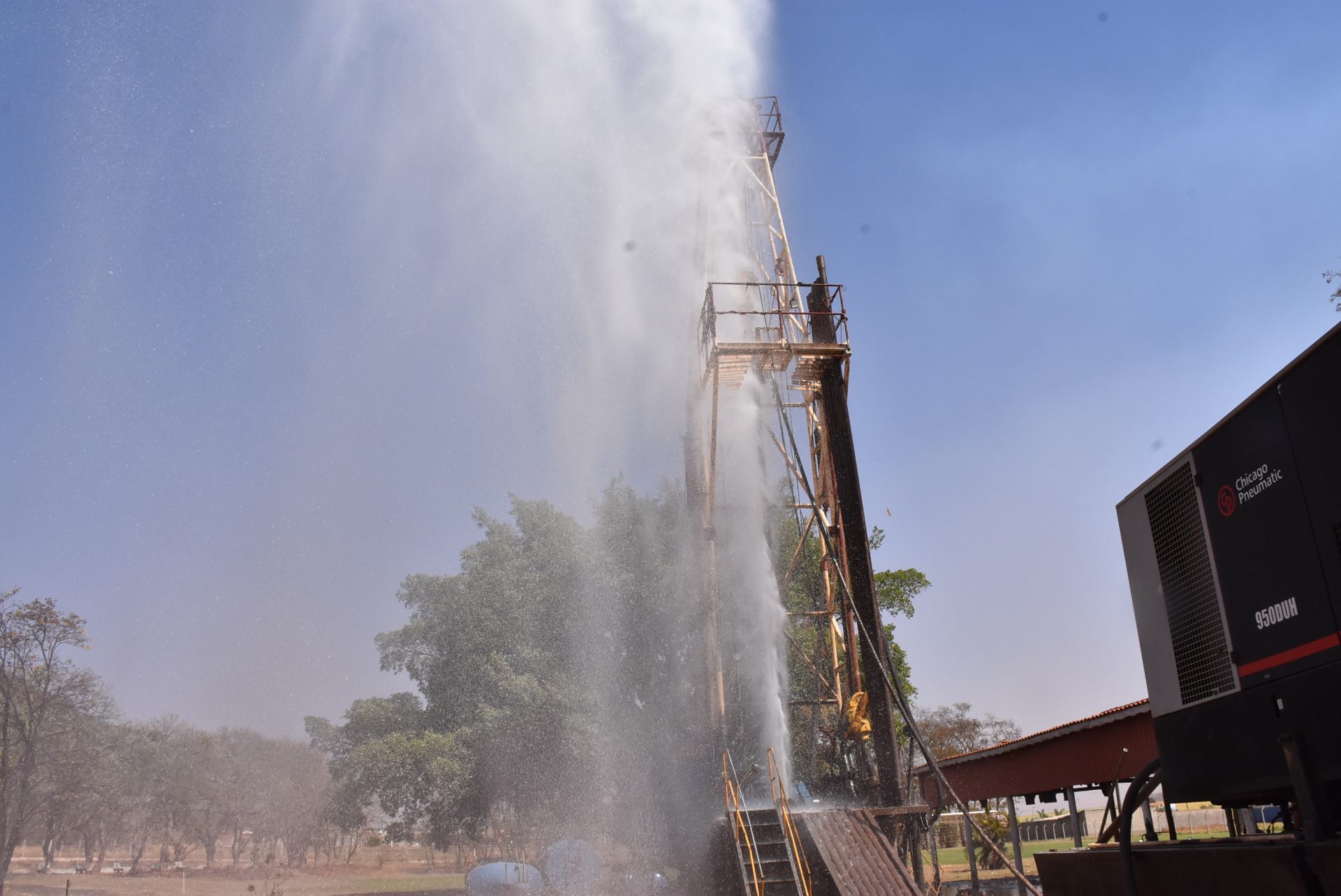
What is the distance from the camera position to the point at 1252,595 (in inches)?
168

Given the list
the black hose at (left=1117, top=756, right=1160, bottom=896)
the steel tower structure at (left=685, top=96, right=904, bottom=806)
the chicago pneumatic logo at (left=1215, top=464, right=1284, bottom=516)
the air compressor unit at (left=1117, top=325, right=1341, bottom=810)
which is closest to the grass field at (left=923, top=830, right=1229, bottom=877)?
the steel tower structure at (left=685, top=96, right=904, bottom=806)

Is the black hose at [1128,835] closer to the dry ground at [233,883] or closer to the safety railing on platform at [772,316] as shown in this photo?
the safety railing on platform at [772,316]

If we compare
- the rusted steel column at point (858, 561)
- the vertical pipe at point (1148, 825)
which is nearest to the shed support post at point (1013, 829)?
the rusted steel column at point (858, 561)

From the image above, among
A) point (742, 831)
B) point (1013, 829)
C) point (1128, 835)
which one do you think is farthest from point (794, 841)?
point (1013, 829)

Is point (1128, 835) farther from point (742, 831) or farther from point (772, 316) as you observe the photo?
point (772, 316)

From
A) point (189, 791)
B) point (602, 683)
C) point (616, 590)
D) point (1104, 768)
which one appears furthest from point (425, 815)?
point (1104, 768)

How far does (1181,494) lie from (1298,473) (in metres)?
1.07

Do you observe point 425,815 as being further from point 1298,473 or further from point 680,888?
point 1298,473

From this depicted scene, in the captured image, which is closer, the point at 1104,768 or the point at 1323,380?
the point at 1323,380

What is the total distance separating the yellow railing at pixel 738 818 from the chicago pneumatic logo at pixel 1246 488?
343 inches

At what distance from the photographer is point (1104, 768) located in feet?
57.4

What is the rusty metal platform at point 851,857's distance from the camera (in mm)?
11492

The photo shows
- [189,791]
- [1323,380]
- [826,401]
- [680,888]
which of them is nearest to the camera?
[1323,380]

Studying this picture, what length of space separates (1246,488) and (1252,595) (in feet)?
1.67
